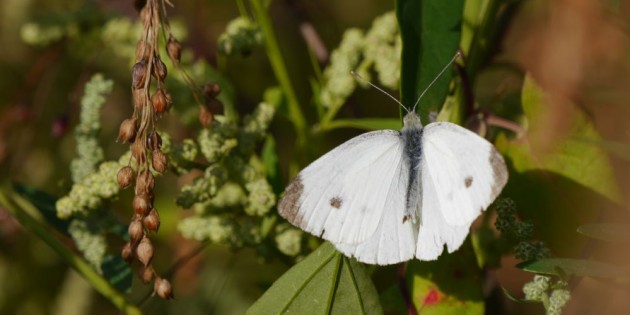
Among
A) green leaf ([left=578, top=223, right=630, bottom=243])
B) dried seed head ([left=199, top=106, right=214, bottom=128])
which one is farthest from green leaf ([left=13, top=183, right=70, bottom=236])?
green leaf ([left=578, top=223, right=630, bottom=243])

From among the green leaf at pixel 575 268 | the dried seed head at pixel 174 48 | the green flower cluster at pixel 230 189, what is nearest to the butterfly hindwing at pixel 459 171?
the green leaf at pixel 575 268

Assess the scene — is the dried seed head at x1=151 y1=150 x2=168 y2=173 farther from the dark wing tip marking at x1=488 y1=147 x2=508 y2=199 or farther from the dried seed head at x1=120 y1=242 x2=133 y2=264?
the dark wing tip marking at x1=488 y1=147 x2=508 y2=199

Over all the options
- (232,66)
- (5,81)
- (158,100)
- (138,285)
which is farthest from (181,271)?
(158,100)

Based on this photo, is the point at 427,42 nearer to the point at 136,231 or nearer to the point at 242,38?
the point at 242,38

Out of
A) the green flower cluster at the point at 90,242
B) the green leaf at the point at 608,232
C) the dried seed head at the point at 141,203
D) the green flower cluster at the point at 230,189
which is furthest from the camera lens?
the green flower cluster at the point at 90,242

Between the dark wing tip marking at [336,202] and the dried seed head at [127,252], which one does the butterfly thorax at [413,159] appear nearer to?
the dark wing tip marking at [336,202]
